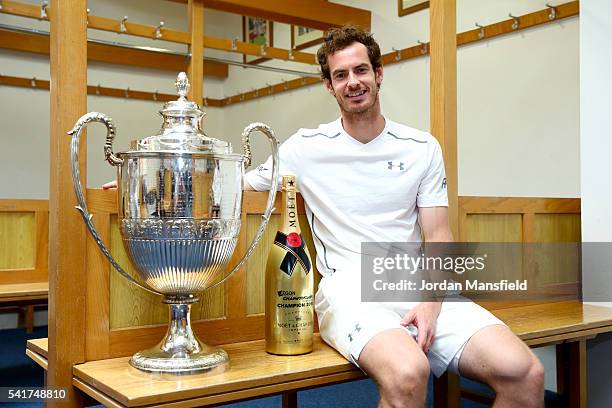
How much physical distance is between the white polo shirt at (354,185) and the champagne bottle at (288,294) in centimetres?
22

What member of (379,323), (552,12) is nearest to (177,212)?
(379,323)

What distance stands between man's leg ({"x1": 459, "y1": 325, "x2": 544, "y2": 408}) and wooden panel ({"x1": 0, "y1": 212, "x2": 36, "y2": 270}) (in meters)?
2.40

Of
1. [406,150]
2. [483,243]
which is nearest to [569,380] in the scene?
[483,243]

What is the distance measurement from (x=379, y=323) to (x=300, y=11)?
3.07 meters

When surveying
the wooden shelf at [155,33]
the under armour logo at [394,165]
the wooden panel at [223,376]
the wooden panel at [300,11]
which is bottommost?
the wooden panel at [223,376]

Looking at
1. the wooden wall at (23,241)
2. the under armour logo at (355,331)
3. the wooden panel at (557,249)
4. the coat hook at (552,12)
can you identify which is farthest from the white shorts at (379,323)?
the coat hook at (552,12)

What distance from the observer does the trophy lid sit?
149 centimetres

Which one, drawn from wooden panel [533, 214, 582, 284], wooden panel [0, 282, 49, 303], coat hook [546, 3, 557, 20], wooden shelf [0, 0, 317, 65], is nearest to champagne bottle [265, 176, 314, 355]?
wooden panel [533, 214, 582, 284]

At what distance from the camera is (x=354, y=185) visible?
1.94m

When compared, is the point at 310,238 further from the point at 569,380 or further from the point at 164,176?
the point at 569,380

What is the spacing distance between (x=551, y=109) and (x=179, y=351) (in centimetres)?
258

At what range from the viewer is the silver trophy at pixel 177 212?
146 centimetres

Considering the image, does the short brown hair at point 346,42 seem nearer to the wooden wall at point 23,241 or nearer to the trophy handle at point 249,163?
the trophy handle at point 249,163

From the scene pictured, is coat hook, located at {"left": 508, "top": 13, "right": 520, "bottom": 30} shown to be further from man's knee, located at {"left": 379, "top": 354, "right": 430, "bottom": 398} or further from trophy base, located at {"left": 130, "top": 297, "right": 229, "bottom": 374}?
trophy base, located at {"left": 130, "top": 297, "right": 229, "bottom": 374}
